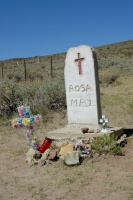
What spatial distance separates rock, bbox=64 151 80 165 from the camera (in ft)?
20.7

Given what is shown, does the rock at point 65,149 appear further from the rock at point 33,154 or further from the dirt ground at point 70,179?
the rock at point 33,154

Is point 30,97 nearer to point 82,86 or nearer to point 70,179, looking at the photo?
point 82,86

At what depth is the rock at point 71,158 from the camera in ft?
20.7

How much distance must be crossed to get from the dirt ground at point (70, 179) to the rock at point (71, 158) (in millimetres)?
109

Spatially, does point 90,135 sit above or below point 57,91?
below

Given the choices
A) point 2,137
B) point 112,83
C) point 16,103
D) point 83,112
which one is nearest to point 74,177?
point 83,112

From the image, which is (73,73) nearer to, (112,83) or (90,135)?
(90,135)

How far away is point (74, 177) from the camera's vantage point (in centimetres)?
575

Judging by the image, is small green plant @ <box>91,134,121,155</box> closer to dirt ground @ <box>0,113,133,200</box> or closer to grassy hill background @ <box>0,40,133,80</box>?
dirt ground @ <box>0,113,133,200</box>

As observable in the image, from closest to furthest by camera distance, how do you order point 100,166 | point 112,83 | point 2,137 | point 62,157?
point 100,166 < point 62,157 < point 2,137 < point 112,83

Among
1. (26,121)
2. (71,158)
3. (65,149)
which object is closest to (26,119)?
(26,121)

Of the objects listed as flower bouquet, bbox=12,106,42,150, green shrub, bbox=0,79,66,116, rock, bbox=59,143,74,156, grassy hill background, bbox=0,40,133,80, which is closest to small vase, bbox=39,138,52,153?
flower bouquet, bbox=12,106,42,150

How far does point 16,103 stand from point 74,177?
23.0 ft

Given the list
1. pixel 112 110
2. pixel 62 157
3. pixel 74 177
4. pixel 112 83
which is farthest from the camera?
pixel 112 83
